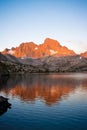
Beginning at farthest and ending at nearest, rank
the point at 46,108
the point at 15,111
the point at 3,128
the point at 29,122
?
the point at 46,108
the point at 15,111
the point at 29,122
the point at 3,128

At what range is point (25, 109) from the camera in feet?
311

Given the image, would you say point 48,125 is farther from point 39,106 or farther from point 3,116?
point 39,106

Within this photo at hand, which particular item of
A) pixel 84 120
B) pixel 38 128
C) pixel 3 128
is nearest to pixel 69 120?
pixel 84 120

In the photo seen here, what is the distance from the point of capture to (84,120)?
7581cm

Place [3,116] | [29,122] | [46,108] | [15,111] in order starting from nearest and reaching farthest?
[29,122]
[3,116]
[15,111]
[46,108]

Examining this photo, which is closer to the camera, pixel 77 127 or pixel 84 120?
pixel 77 127

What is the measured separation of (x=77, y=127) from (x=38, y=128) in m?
11.4

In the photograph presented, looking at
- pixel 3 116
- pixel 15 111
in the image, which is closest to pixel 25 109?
pixel 15 111

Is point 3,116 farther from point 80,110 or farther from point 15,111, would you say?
point 80,110

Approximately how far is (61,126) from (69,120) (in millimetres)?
6971

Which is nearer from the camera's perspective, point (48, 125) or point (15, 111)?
point (48, 125)

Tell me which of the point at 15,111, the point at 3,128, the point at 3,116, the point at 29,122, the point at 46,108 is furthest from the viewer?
the point at 46,108

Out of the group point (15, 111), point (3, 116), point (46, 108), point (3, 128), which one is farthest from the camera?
point (46, 108)

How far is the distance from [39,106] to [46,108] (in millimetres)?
5289
